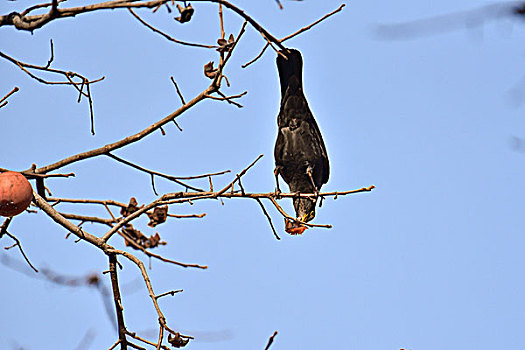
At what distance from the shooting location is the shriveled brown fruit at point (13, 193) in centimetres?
278

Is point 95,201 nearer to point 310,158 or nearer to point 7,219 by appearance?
point 7,219

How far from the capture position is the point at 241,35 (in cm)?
307

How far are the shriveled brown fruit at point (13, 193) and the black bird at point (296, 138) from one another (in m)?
2.39

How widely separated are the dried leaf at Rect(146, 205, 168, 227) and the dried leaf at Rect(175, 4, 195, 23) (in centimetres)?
95

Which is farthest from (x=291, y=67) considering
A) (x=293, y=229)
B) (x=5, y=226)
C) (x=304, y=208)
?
(x=5, y=226)

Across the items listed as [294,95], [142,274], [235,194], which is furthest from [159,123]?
[294,95]

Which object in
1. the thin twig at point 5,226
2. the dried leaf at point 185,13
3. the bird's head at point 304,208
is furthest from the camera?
the bird's head at point 304,208

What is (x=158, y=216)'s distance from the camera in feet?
10.6

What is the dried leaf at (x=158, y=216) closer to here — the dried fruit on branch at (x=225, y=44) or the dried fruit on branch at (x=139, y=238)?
the dried fruit on branch at (x=139, y=238)

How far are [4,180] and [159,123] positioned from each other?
32.2 inches

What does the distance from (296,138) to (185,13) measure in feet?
8.56

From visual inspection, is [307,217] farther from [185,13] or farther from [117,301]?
[185,13]

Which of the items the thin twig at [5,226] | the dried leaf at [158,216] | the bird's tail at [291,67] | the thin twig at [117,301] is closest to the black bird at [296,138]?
the bird's tail at [291,67]

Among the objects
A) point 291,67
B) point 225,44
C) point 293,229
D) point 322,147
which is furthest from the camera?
point 322,147
